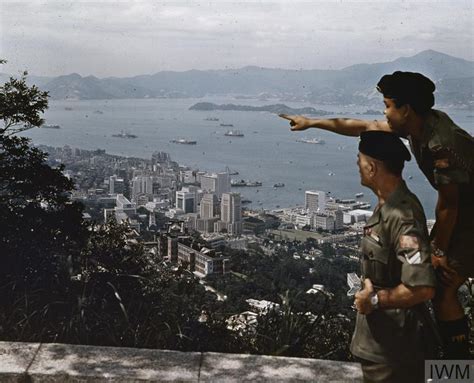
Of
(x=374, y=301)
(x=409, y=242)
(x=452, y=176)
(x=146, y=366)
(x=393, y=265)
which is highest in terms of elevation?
(x=452, y=176)

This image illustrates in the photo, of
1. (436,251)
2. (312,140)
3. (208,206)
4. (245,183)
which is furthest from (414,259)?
(312,140)

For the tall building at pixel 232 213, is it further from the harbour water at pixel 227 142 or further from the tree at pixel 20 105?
the tree at pixel 20 105

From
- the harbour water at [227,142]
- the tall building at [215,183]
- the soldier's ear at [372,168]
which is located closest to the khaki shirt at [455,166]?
the soldier's ear at [372,168]

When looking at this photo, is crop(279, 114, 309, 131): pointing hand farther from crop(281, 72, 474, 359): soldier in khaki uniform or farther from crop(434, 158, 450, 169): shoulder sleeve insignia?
crop(434, 158, 450, 169): shoulder sleeve insignia

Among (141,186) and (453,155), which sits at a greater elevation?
(453,155)

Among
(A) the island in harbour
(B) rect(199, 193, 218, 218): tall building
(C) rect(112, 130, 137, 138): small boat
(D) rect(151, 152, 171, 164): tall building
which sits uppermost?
(A) the island in harbour

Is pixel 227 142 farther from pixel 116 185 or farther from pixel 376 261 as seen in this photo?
pixel 376 261

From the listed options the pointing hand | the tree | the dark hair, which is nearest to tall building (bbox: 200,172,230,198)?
the tree

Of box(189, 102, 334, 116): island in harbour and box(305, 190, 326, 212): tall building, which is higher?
box(189, 102, 334, 116): island in harbour
